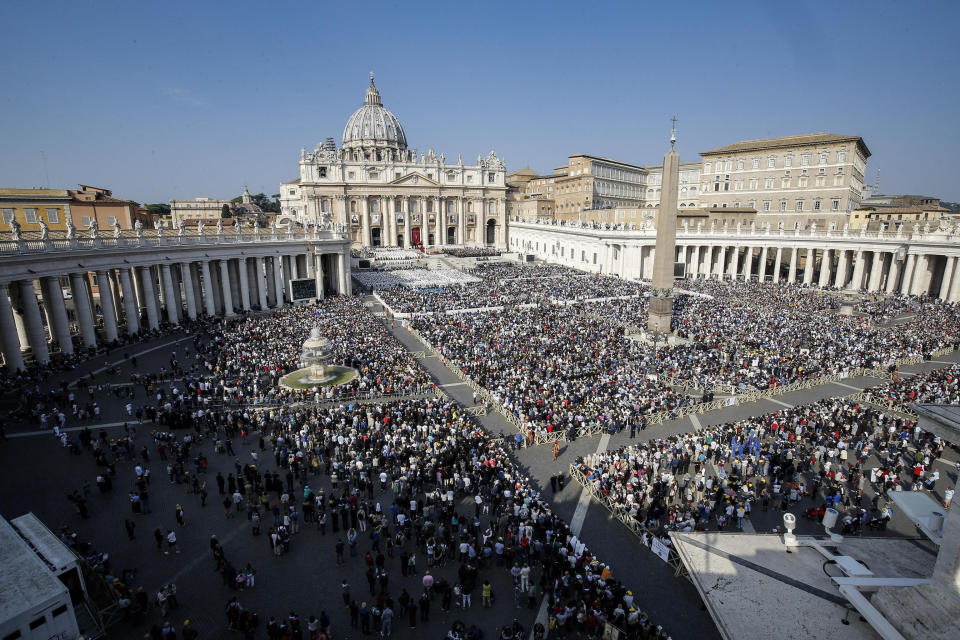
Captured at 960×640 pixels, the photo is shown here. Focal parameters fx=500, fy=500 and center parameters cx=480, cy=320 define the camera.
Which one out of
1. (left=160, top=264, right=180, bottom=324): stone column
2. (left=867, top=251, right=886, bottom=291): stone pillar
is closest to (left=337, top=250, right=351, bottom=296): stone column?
(left=160, top=264, right=180, bottom=324): stone column

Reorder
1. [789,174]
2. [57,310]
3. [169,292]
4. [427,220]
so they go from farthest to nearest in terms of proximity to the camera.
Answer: [427,220], [789,174], [169,292], [57,310]

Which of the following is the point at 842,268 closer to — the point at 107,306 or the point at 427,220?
the point at 107,306

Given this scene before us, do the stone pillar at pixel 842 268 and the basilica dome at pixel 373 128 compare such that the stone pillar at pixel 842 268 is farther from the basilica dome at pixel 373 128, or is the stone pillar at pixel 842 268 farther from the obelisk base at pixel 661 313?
the basilica dome at pixel 373 128

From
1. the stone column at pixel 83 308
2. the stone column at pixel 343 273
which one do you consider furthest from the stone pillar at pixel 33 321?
the stone column at pixel 343 273

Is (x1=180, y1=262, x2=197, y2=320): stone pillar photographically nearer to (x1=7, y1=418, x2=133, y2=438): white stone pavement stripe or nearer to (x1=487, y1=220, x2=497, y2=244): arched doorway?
(x1=7, y1=418, x2=133, y2=438): white stone pavement stripe

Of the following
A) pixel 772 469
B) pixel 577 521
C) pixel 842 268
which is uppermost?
pixel 842 268

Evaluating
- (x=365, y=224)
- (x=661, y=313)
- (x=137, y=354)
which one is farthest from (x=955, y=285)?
(x=365, y=224)
